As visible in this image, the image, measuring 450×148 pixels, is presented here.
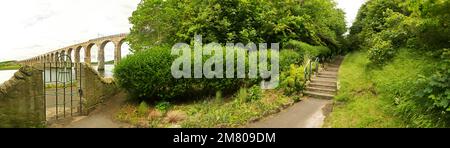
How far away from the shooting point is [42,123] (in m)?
11.8

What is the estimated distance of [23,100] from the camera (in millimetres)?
11070

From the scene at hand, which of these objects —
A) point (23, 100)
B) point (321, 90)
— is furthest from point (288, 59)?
point (23, 100)

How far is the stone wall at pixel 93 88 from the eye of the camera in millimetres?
14133

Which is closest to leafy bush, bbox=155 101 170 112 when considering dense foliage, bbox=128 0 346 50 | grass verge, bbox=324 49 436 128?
dense foliage, bbox=128 0 346 50

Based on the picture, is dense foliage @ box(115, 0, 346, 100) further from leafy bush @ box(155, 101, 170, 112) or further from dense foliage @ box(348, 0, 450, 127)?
dense foliage @ box(348, 0, 450, 127)

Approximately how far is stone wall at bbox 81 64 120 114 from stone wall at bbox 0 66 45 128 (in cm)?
237

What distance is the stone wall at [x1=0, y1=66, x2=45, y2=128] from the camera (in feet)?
34.6

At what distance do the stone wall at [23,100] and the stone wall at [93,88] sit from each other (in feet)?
7.76

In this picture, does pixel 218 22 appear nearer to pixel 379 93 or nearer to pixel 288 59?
pixel 288 59

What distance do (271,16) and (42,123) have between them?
493 inches

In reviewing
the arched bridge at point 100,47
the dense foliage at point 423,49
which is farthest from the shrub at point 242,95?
the arched bridge at point 100,47

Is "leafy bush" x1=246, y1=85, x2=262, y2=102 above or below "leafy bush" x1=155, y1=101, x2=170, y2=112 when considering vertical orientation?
above
